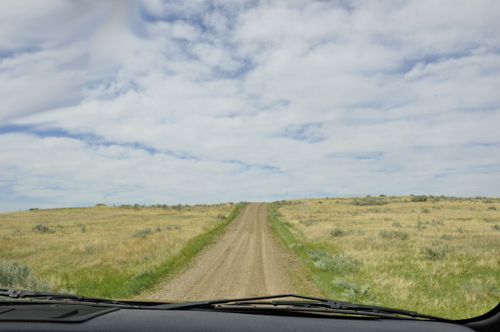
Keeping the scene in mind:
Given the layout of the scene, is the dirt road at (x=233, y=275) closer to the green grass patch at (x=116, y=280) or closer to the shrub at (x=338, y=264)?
the green grass patch at (x=116, y=280)

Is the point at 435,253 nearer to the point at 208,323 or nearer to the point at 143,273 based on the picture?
the point at 143,273

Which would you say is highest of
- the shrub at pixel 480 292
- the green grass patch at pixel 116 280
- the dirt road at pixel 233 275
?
the shrub at pixel 480 292

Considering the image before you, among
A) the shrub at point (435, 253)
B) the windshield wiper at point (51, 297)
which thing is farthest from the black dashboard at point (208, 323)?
the shrub at point (435, 253)

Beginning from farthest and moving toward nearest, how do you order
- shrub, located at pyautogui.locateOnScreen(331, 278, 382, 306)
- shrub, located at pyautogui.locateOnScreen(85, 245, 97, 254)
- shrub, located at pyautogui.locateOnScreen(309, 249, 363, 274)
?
shrub, located at pyautogui.locateOnScreen(85, 245, 97, 254) → shrub, located at pyautogui.locateOnScreen(309, 249, 363, 274) → shrub, located at pyautogui.locateOnScreen(331, 278, 382, 306)

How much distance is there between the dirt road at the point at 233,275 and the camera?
30.3 ft

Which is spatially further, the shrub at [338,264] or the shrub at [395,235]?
the shrub at [395,235]

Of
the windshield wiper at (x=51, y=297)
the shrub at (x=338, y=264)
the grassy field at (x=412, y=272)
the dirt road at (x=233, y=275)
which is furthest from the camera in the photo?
the shrub at (x=338, y=264)

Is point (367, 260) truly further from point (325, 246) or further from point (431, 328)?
point (431, 328)

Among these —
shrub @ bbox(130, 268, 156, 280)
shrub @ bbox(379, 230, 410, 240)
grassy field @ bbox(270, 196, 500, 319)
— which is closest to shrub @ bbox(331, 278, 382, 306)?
grassy field @ bbox(270, 196, 500, 319)

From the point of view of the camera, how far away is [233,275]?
11.2 metres

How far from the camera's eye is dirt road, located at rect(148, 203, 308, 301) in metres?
9.23

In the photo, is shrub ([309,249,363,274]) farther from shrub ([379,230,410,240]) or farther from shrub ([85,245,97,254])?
shrub ([85,245,97,254])

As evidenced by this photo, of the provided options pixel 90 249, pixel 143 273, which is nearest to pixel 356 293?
pixel 143 273

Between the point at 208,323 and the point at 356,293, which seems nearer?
the point at 208,323
